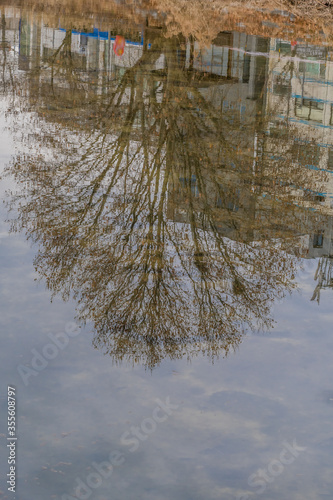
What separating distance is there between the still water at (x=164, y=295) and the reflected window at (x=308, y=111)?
11 centimetres

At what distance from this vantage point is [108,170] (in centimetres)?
2020

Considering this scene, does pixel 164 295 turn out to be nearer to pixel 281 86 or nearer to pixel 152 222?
pixel 152 222

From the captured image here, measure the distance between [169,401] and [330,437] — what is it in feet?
6.83

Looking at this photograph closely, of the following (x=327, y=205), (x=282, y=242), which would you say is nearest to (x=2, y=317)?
(x=282, y=242)

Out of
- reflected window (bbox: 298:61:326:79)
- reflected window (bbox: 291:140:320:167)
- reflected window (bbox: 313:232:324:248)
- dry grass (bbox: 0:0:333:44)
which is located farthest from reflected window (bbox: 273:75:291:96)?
reflected window (bbox: 313:232:324:248)

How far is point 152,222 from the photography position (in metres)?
17.0

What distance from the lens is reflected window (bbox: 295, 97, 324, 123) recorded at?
28781 millimetres

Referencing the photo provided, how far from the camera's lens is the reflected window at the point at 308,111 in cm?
2878

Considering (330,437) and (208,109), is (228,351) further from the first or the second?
(208,109)

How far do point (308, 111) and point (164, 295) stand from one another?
707 inches

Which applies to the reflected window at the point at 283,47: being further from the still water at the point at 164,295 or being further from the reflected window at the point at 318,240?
the reflected window at the point at 318,240

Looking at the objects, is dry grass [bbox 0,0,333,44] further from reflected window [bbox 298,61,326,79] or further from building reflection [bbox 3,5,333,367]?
building reflection [bbox 3,5,333,367]

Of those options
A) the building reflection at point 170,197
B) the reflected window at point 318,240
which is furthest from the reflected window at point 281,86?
the reflected window at point 318,240

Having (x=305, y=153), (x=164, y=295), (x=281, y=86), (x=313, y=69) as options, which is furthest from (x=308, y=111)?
(x=164, y=295)
